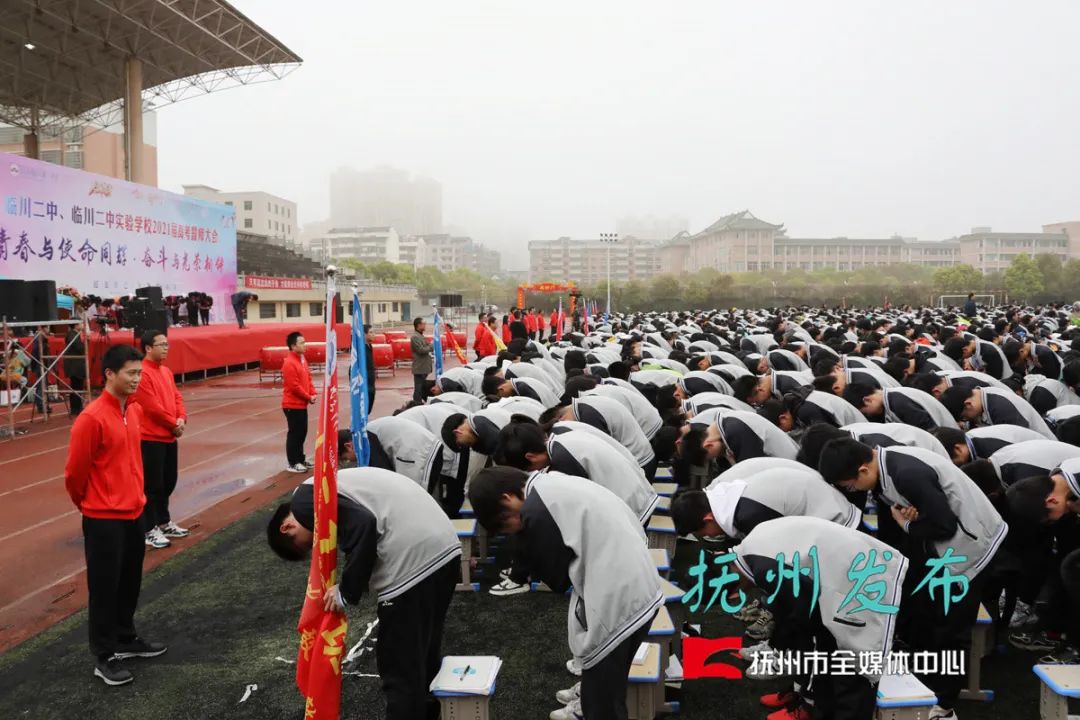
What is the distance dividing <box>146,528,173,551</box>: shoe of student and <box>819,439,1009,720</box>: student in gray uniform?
5.21 metres

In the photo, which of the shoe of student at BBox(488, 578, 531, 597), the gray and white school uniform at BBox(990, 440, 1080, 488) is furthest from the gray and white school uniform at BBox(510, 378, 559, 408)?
the gray and white school uniform at BBox(990, 440, 1080, 488)

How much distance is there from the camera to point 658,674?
3295mm

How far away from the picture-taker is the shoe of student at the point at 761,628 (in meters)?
4.39

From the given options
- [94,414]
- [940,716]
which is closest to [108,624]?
[94,414]

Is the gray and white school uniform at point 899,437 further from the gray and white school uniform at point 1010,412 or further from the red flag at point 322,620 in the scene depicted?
the red flag at point 322,620

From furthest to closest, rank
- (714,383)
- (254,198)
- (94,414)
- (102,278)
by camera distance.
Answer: (254,198), (102,278), (714,383), (94,414)

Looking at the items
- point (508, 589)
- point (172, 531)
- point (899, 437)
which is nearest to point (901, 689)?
point (899, 437)

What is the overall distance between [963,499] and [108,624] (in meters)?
4.43

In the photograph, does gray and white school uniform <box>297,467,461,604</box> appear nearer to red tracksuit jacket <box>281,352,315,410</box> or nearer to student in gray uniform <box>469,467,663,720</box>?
student in gray uniform <box>469,467,663,720</box>

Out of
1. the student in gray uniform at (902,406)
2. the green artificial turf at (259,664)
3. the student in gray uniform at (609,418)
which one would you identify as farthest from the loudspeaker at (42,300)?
the student in gray uniform at (902,406)

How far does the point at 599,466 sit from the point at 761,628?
1511mm

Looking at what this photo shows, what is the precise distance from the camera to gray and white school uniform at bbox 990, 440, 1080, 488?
3.99m

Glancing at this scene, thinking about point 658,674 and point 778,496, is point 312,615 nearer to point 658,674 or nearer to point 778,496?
point 658,674

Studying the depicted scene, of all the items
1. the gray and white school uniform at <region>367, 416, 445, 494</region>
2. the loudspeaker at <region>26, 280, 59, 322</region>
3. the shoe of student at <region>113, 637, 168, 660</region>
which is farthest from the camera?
the loudspeaker at <region>26, 280, 59, 322</region>
